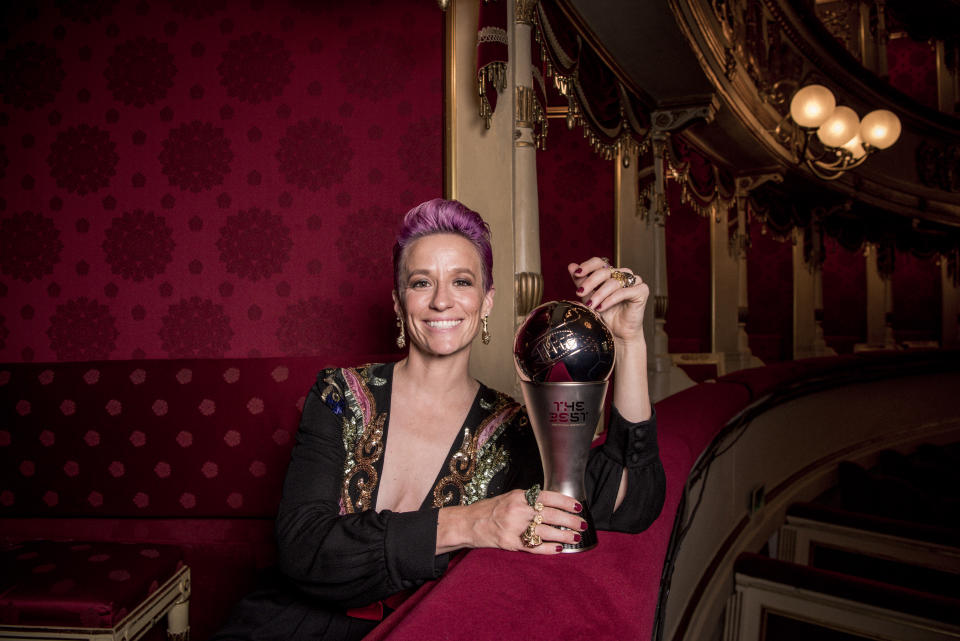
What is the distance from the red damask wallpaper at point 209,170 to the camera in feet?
8.12

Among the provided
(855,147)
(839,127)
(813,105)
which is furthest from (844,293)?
(813,105)

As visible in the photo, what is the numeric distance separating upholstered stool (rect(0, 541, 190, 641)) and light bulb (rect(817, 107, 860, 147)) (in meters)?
5.43

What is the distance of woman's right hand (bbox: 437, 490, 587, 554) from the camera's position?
764mm

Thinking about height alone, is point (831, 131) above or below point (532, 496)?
above

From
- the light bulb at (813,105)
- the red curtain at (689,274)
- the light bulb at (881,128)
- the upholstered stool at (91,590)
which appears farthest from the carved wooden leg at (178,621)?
the red curtain at (689,274)

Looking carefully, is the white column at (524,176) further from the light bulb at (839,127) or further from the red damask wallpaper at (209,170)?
the light bulb at (839,127)

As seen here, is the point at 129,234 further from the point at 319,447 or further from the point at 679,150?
the point at 679,150

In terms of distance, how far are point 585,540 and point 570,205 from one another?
5073 millimetres

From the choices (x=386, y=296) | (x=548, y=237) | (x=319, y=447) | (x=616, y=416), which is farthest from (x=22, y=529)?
(x=548, y=237)

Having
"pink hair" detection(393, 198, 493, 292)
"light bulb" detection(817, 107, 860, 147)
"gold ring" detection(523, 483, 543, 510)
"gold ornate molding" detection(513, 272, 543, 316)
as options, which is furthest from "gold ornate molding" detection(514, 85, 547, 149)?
"light bulb" detection(817, 107, 860, 147)

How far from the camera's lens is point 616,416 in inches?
39.4

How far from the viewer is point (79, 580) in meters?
1.77

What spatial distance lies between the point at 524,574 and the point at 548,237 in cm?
512

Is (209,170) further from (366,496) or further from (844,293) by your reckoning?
(844,293)
